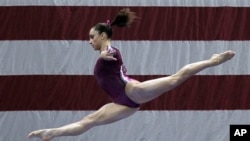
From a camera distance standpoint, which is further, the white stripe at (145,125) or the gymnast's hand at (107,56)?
the white stripe at (145,125)

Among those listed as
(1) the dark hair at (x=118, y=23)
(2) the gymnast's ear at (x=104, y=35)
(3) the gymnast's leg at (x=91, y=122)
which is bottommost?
(3) the gymnast's leg at (x=91, y=122)

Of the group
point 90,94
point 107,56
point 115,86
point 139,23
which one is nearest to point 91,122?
point 115,86

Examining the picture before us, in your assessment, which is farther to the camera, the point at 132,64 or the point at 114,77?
the point at 132,64

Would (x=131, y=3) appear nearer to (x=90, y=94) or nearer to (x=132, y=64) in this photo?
(x=132, y=64)

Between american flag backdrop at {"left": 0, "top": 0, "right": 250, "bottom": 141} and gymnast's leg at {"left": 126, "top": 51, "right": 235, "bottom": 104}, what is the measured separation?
68 centimetres

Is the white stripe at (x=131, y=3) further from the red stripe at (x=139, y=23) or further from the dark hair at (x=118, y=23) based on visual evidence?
the dark hair at (x=118, y=23)

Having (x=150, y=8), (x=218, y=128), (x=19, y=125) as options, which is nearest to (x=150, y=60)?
(x=150, y=8)

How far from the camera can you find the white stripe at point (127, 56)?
11.2 feet

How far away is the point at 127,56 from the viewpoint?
136 inches

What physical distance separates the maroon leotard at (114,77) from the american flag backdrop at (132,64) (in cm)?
64

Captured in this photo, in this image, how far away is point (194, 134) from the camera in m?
3.47

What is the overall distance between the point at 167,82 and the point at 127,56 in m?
0.78

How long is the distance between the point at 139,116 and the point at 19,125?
63 centimetres

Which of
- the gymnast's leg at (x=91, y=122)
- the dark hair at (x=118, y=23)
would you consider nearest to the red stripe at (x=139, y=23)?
the dark hair at (x=118, y=23)
